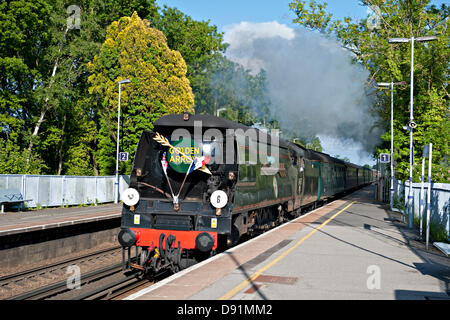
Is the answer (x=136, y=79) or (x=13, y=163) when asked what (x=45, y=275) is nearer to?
(x=13, y=163)

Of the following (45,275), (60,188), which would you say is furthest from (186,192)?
(60,188)

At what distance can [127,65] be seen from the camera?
3238 cm

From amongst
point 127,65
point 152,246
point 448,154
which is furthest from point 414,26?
point 152,246

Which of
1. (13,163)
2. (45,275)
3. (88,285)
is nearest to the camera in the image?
(88,285)

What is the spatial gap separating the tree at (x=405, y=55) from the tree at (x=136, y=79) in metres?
12.5

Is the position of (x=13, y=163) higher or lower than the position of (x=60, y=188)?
higher

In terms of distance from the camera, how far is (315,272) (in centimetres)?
788

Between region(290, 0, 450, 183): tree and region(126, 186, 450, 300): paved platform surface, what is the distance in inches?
432

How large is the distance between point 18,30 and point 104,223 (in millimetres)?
17400

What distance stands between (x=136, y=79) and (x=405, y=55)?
1853 cm

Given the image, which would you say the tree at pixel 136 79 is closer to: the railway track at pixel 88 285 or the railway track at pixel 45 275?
the railway track at pixel 45 275

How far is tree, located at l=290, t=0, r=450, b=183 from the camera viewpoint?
882 inches

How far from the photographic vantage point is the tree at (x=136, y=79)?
3238 centimetres

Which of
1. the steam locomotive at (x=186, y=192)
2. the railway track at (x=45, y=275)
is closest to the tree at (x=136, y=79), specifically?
the railway track at (x=45, y=275)
